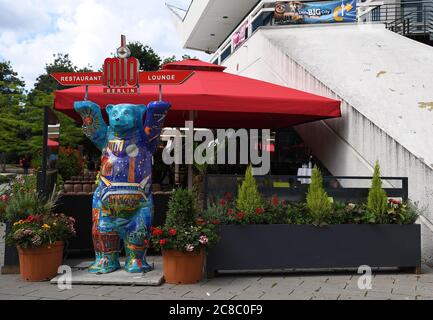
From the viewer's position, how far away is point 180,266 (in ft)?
18.1

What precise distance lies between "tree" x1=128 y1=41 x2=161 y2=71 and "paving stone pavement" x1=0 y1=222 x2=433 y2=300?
94.5ft

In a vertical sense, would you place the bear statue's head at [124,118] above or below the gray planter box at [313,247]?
above

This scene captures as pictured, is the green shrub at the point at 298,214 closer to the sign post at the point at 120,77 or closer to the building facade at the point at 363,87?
the building facade at the point at 363,87

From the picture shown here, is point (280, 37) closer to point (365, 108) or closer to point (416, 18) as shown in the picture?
point (365, 108)

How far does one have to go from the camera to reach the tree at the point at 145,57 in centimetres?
3338

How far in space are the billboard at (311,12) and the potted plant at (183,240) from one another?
12.7 m

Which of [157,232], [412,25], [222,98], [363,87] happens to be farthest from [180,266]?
[412,25]

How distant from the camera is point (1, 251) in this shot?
7789mm

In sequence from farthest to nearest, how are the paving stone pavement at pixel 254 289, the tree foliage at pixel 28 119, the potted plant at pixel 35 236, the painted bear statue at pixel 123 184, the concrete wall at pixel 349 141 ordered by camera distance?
the tree foliage at pixel 28 119 → the concrete wall at pixel 349 141 → the painted bear statue at pixel 123 184 → the potted plant at pixel 35 236 → the paving stone pavement at pixel 254 289

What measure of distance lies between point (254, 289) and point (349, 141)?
13.7ft

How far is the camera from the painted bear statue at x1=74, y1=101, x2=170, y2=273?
18.7 ft

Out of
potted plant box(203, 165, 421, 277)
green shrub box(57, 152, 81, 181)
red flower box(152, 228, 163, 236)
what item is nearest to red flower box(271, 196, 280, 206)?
potted plant box(203, 165, 421, 277)

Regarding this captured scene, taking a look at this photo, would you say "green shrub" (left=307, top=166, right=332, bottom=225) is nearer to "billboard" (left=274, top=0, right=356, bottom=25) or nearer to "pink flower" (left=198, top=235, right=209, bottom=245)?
"pink flower" (left=198, top=235, right=209, bottom=245)

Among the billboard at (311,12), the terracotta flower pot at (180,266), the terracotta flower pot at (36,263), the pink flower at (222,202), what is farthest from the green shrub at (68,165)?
the billboard at (311,12)
